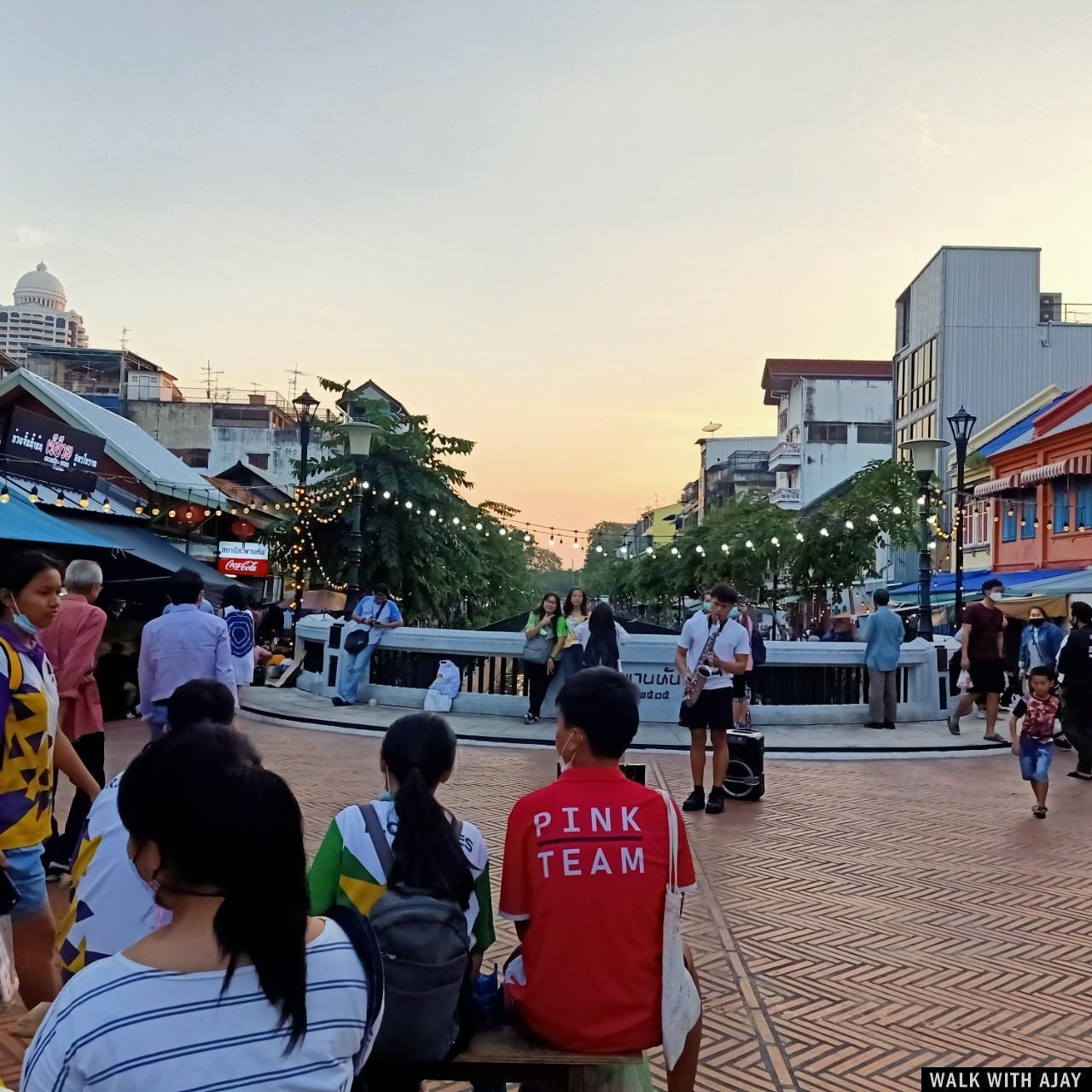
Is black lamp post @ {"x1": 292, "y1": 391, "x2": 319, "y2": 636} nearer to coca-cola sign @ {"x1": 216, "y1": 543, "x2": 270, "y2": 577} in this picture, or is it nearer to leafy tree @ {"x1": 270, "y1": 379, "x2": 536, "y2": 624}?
leafy tree @ {"x1": 270, "y1": 379, "x2": 536, "y2": 624}

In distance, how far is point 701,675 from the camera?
26.0 feet

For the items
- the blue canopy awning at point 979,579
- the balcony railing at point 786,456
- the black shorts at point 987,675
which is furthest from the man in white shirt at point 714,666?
the balcony railing at point 786,456

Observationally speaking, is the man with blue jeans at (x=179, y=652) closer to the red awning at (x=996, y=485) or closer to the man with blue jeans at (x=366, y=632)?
the man with blue jeans at (x=366, y=632)

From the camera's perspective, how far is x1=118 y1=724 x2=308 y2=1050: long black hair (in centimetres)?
167

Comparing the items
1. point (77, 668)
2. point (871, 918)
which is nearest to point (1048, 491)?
point (871, 918)

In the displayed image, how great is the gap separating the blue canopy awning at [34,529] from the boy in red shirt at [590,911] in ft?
44.3

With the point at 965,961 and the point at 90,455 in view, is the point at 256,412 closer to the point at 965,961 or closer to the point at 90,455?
the point at 90,455

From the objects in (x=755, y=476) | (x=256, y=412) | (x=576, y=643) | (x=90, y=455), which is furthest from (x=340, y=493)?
(x=755, y=476)

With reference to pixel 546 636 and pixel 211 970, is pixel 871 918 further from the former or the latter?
pixel 546 636

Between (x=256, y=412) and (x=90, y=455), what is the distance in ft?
109

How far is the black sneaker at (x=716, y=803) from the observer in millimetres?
8297

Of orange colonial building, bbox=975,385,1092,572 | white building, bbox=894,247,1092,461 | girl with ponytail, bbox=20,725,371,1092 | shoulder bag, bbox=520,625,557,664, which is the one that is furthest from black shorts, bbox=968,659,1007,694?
white building, bbox=894,247,1092,461

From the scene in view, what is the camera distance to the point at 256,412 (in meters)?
55.8

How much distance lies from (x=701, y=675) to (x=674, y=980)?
5158 mm
